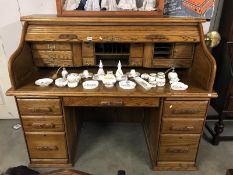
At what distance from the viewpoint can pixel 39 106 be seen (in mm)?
1690

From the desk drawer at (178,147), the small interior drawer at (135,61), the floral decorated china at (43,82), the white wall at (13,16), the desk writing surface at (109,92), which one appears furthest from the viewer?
the white wall at (13,16)

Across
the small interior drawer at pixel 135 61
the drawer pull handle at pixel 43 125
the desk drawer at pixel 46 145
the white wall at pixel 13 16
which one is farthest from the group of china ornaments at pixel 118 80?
the white wall at pixel 13 16

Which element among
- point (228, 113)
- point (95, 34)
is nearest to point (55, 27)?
point (95, 34)

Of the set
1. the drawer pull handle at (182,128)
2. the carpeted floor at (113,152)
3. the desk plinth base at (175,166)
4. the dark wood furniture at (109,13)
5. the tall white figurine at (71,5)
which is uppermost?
the tall white figurine at (71,5)

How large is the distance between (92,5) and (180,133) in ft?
4.42

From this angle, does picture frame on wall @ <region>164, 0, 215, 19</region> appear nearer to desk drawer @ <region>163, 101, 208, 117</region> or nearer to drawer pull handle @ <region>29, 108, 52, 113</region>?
desk drawer @ <region>163, 101, 208, 117</region>

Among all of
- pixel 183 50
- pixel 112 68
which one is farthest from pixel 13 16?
pixel 183 50

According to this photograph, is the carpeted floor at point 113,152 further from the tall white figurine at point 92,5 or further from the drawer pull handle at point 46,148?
the tall white figurine at point 92,5

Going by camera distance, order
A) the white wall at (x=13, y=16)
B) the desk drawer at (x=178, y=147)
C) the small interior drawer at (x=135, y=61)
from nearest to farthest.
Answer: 1. the desk drawer at (x=178, y=147)
2. the small interior drawer at (x=135, y=61)
3. the white wall at (x=13, y=16)

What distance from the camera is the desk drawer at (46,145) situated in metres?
1.83

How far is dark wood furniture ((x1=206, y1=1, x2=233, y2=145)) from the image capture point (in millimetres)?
1992

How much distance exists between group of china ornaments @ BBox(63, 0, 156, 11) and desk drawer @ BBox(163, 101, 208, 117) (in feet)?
2.80

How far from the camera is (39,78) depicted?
6.12ft

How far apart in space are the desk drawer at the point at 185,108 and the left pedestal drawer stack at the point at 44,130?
870mm
